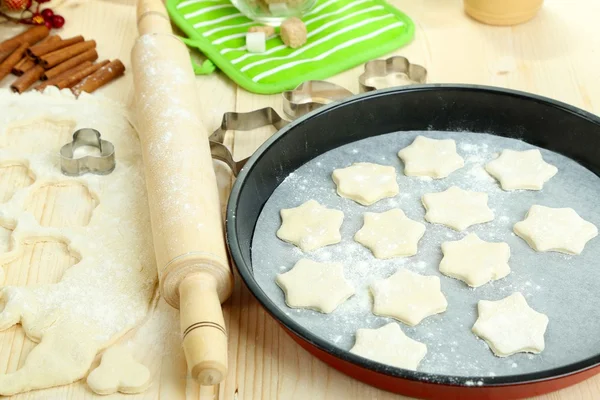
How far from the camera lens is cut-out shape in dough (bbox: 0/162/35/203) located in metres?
1.24

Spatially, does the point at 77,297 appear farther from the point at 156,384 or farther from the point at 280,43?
the point at 280,43

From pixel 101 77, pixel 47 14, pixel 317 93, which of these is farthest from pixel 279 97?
pixel 47 14

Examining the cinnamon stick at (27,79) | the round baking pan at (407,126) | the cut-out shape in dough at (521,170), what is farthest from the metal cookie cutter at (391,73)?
the cinnamon stick at (27,79)

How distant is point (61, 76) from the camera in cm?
149

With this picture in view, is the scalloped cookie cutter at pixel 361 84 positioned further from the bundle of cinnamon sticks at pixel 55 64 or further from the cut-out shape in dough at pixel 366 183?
the bundle of cinnamon sticks at pixel 55 64

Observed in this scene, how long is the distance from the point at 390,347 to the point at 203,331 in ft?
0.74

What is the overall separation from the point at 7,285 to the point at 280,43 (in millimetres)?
753

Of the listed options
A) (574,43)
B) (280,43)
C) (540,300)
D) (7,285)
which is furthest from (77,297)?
(574,43)

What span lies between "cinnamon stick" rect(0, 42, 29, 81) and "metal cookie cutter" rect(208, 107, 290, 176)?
0.44 meters

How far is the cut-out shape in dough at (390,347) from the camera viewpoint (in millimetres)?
946

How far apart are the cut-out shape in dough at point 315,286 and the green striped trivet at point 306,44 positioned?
19.8 inches

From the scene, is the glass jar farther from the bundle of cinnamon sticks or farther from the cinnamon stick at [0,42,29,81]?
the cinnamon stick at [0,42,29,81]

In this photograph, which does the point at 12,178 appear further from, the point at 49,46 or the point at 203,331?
the point at 203,331

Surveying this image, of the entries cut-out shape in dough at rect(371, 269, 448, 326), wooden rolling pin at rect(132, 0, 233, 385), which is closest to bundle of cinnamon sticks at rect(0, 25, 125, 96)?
wooden rolling pin at rect(132, 0, 233, 385)
